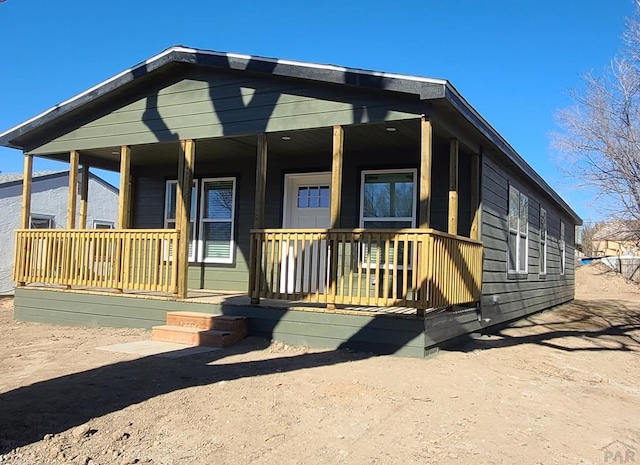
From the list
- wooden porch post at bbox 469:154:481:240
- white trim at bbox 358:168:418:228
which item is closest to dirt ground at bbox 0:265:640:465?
wooden porch post at bbox 469:154:481:240

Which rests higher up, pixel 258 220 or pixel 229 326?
pixel 258 220

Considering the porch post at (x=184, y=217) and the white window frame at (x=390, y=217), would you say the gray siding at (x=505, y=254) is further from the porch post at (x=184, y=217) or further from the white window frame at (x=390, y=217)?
the porch post at (x=184, y=217)

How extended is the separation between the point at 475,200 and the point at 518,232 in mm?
2853

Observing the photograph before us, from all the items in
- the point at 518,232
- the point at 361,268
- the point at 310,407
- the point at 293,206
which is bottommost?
the point at 310,407

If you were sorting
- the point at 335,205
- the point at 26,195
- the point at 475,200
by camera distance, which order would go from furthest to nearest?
the point at 26,195 → the point at 475,200 → the point at 335,205

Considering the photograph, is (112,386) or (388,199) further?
(388,199)

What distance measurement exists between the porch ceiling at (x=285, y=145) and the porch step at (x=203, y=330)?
263 cm

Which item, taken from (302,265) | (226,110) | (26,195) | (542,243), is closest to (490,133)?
(302,265)

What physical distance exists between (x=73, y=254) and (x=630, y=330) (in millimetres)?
10381

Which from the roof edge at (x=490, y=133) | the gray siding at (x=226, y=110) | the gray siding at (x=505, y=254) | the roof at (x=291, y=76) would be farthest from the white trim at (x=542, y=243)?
the gray siding at (x=226, y=110)

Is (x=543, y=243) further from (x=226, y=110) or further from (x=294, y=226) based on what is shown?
(x=226, y=110)

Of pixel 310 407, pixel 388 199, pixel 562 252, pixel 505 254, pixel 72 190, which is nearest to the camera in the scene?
pixel 310 407

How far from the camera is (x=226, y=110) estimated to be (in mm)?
7855

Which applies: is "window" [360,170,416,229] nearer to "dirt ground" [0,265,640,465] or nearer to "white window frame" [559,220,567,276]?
"dirt ground" [0,265,640,465]
